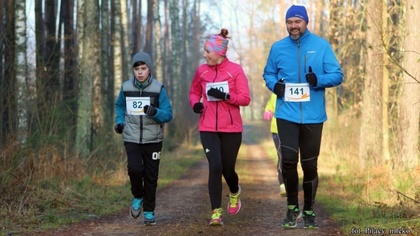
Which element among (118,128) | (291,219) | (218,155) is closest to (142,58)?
(118,128)

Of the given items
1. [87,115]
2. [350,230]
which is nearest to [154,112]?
[350,230]

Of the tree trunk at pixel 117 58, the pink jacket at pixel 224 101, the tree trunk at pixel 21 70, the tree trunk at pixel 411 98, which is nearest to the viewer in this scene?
the pink jacket at pixel 224 101

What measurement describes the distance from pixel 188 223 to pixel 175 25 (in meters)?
32.6

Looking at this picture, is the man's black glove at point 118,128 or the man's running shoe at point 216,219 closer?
the man's running shoe at point 216,219

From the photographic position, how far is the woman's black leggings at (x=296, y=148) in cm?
739

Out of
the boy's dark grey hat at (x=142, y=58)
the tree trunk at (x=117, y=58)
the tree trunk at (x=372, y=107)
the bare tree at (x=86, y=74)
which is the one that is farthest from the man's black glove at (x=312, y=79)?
the tree trunk at (x=117, y=58)

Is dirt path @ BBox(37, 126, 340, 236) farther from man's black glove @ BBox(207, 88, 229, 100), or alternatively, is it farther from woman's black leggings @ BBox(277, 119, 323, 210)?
man's black glove @ BBox(207, 88, 229, 100)

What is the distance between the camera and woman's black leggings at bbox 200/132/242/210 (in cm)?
809

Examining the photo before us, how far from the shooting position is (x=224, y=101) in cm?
816

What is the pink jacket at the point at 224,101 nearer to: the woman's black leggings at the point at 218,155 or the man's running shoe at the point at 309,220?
the woman's black leggings at the point at 218,155

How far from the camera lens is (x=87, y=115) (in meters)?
14.9

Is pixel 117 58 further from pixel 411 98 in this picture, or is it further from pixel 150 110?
pixel 150 110

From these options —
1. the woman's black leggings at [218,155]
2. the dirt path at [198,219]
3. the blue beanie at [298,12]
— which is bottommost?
the dirt path at [198,219]

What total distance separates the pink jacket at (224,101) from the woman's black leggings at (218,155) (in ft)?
0.31
